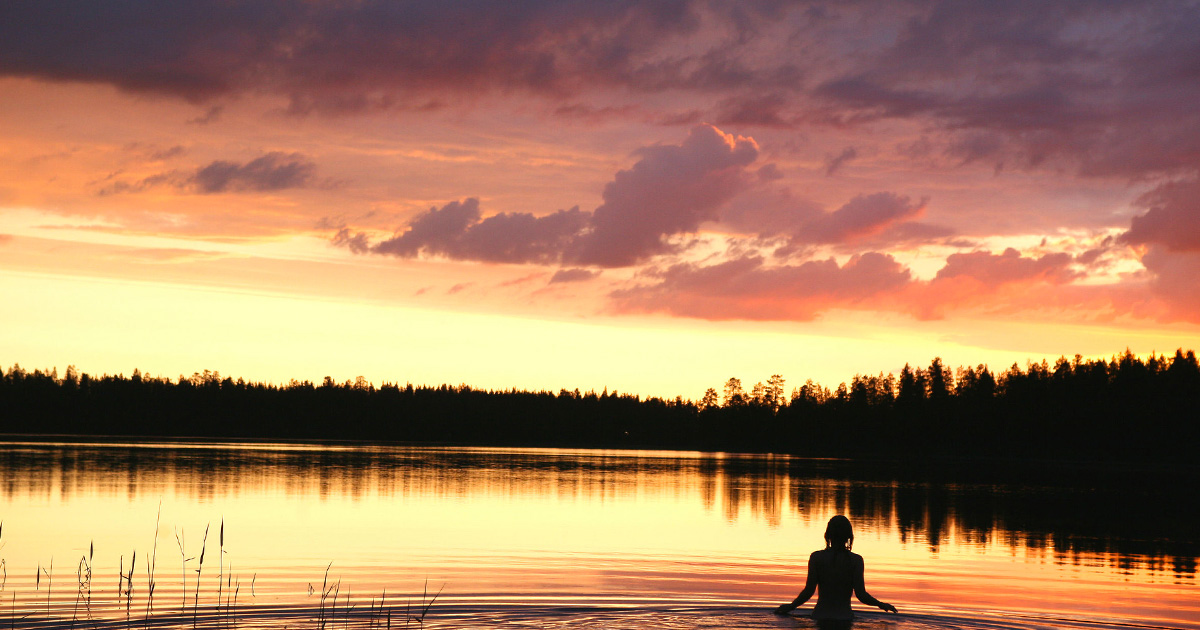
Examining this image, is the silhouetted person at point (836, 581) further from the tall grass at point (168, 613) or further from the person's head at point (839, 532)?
the tall grass at point (168, 613)

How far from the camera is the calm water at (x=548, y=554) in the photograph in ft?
75.3

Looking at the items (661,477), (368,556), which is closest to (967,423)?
(661,477)

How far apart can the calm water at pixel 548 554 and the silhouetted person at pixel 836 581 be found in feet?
1.97

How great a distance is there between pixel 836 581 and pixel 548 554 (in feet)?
59.9

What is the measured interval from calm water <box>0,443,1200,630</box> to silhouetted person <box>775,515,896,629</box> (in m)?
0.60

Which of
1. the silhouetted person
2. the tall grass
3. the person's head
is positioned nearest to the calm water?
the tall grass

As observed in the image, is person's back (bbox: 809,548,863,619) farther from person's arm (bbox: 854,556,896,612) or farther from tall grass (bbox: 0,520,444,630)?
tall grass (bbox: 0,520,444,630)

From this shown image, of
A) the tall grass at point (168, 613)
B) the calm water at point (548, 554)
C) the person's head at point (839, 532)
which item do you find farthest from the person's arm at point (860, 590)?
the tall grass at point (168, 613)

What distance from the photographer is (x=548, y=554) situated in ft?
121

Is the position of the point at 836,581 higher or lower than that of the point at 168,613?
higher

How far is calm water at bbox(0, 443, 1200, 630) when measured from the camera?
22.9m

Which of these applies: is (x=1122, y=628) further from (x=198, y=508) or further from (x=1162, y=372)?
(x=1162, y=372)

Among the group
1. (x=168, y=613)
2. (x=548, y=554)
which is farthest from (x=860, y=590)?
(x=548, y=554)

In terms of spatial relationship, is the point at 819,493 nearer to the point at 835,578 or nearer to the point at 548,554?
the point at 548,554
